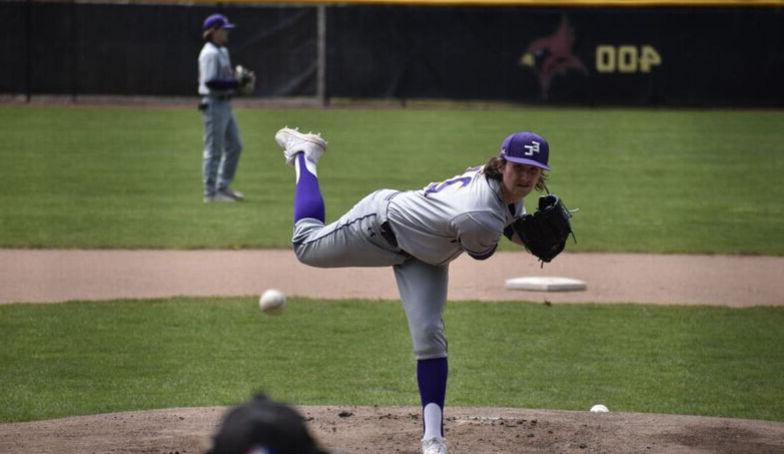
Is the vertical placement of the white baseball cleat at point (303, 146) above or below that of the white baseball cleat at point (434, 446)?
above

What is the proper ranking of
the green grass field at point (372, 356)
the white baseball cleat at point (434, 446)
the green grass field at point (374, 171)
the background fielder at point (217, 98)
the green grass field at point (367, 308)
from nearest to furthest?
the white baseball cleat at point (434, 446) → the green grass field at point (372, 356) → the green grass field at point (367, 308) → the green grass field at point (374, 171) → the background fielder at point (217, 98)

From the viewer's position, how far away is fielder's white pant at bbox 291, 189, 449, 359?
6.06m

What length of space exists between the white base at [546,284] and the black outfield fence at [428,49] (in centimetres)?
1877

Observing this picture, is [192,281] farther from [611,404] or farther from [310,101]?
[310,101]

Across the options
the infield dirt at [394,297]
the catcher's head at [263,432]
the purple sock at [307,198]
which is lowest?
the infield dirt at [394,297]

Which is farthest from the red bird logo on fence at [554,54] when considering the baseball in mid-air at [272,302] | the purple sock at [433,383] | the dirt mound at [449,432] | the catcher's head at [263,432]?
the catcher's head at [263,432]

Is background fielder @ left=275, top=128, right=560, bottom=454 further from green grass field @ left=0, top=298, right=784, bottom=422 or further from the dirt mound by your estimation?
green grass field @ left=0, top=298, right=784, bottom=422

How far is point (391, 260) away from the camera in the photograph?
20.3 ft

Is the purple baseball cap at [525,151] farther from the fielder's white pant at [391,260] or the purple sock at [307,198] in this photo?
the purple sock at [307,198]

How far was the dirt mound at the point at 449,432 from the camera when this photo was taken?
6262 mm

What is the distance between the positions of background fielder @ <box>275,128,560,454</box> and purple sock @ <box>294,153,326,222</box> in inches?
0.6

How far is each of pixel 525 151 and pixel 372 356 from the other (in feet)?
11.3

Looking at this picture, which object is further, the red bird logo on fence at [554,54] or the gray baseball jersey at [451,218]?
the red bird logo on fence at [554,54]

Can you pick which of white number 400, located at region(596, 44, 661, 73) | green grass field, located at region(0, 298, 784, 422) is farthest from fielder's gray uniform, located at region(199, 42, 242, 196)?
white number 400, located at region(596, 44, 661, 73)
